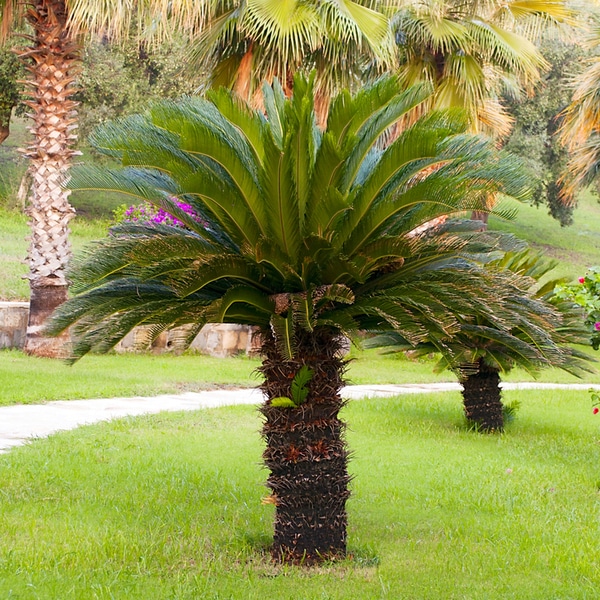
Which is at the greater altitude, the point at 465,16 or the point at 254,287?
the point at 465,16

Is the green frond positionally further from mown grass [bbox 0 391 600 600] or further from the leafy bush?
the leafy bush

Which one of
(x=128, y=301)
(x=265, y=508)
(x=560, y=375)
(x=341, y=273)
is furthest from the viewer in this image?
(x=560, y=375)

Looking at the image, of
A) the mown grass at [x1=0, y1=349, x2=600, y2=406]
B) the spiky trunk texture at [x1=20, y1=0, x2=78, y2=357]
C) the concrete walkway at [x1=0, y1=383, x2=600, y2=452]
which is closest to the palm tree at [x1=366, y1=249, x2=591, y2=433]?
the mown grass at [x1=0, y1=349, x2=600, y2=406]

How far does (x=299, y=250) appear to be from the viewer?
5047mm

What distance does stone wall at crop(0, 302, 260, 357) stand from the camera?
14.8 meters

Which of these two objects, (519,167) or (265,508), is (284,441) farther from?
(519,167)

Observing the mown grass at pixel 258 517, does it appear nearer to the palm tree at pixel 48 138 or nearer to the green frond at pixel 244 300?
the green frond at pixel 244 300

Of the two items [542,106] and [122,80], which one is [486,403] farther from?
[542,106]

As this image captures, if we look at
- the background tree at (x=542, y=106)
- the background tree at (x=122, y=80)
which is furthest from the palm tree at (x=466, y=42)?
the background tree at (x=542, y=106)

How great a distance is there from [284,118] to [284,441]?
75.5 inches

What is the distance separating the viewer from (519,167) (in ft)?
16.6

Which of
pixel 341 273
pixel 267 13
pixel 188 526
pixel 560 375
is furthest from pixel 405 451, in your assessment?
pixel 560 375

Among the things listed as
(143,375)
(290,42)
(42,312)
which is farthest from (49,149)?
(290,42)

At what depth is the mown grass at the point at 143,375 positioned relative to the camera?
10.9 metres
